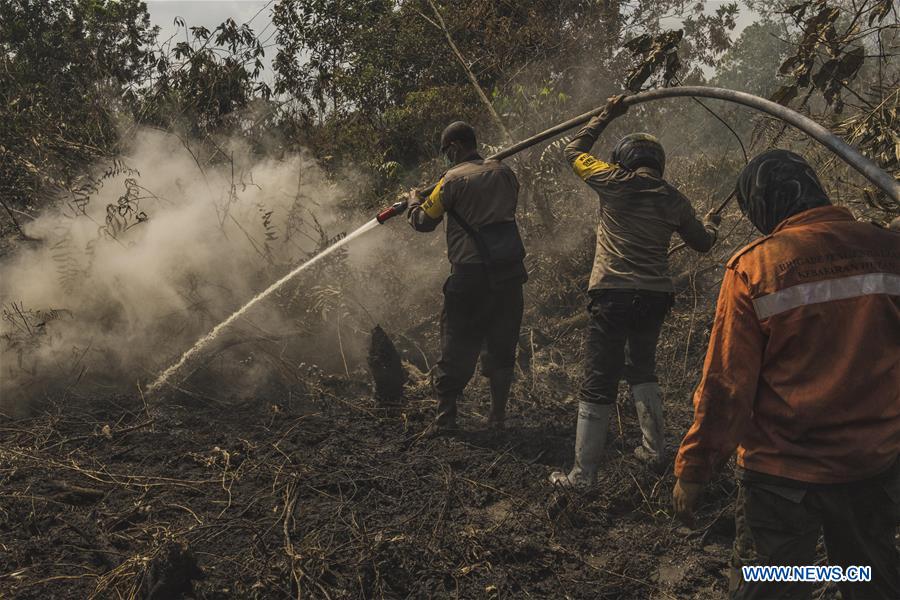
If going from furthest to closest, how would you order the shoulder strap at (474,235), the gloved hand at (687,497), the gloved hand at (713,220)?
the shoulder strap at (474,235) → the gloved hand at (713,220) → the gloved hand at (687,497)

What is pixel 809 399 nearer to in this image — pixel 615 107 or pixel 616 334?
pixel 616 334

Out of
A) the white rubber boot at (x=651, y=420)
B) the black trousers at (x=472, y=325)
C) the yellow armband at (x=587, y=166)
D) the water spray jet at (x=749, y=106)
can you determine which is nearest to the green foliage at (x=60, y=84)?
the water spray jet at (x=749, y=106)

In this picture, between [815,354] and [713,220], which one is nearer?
[815,354]

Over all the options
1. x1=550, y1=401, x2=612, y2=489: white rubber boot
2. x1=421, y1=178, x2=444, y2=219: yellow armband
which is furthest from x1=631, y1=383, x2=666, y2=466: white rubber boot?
x1=421, y1=178, x2=444, y2=219: yellow armband

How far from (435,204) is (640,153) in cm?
150

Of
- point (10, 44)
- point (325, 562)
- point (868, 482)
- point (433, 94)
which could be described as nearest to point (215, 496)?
point (325, 562)

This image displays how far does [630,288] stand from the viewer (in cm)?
411

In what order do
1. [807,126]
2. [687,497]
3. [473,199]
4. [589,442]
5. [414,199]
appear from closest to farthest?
[687,497]
[807,126]
[589,442]
[473,199]
[414,199]

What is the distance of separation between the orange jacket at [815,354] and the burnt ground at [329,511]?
4.65 feet

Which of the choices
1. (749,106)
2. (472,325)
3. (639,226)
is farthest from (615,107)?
(472,325)

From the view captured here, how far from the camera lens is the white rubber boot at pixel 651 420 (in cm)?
426

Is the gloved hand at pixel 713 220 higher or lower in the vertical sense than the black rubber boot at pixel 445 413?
higher

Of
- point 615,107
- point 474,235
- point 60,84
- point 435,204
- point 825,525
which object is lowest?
point 825,525

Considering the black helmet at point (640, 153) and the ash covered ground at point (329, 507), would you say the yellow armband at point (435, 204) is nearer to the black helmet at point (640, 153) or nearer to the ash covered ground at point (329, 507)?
the black helmet at point (640, 153)
